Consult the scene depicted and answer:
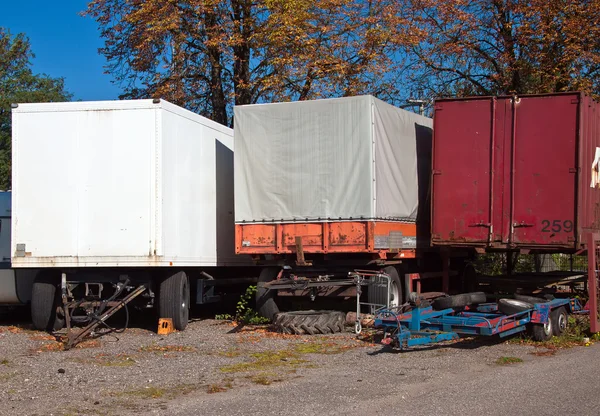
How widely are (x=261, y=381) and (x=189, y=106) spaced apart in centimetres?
1480

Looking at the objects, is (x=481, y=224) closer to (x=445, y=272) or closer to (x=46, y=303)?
(x=445, y=272)

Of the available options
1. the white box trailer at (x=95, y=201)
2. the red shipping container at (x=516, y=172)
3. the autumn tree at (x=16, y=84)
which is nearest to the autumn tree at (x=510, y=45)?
the red shipping container at (x=516, y=172)

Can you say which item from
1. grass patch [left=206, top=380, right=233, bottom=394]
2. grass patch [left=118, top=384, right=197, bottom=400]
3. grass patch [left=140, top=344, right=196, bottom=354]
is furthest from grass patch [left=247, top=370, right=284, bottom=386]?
grass patch [left=140, top=344, right=196, bottom=354]

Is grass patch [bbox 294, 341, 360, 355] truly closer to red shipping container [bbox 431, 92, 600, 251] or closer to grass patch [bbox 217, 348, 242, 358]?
grass patch [bbox 217, 348, 242, 358]

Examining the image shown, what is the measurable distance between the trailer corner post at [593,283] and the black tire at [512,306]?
133cm

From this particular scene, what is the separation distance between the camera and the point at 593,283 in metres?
11.4

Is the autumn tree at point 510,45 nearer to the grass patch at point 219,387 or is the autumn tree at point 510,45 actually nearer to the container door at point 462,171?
the container door at point 462,171

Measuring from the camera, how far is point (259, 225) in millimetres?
13227

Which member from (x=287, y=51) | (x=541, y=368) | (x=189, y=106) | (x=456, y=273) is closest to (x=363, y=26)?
(x=287, y=51)

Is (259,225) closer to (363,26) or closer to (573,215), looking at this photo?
(573,215)

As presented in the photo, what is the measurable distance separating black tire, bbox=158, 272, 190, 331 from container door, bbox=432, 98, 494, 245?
455 cm

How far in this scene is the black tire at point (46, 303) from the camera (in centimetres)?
1236

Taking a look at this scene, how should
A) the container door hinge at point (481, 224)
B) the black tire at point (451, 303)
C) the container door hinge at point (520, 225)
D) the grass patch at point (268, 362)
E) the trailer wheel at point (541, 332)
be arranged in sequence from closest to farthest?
the grass patch at point (268, 362) → the trailer wheel at point (541, 332) → the black tire at point (451, 303) → the container door hinge at point (520, 225) → the container door hinge at point (481, 224)

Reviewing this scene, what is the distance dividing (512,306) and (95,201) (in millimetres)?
6643
